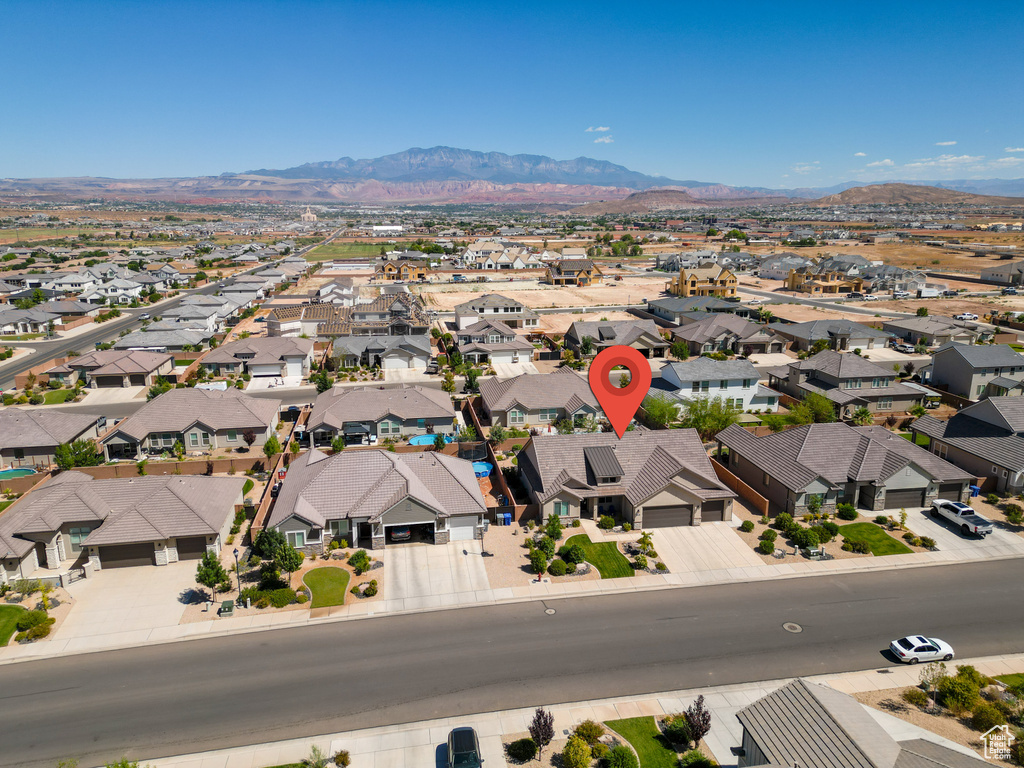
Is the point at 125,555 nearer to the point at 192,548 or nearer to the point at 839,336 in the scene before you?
the point at 192,548

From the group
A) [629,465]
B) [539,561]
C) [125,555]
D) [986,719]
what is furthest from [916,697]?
[125,555]

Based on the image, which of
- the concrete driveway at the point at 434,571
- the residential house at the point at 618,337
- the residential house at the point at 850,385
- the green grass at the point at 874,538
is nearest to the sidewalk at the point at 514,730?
the concrete driveway at the point at 434,571

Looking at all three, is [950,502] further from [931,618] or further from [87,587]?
[87,587]

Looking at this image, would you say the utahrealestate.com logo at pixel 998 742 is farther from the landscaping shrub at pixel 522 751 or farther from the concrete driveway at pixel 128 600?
the concrete driveway at pixel 128 600

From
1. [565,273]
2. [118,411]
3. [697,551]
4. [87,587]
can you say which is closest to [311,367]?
[118,411]

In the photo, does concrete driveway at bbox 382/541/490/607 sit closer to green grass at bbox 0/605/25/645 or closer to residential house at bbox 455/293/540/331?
green grass at bbox 0/605/25/645

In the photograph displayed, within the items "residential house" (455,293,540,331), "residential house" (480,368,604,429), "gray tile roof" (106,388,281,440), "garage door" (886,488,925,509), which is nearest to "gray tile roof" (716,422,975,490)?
"garage door" (886,488,925,509)
